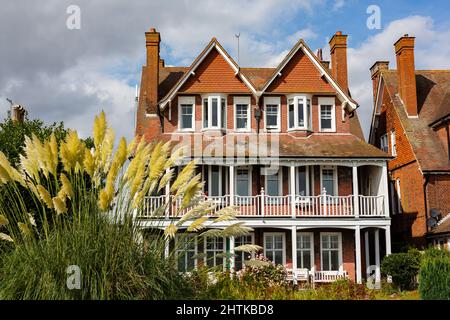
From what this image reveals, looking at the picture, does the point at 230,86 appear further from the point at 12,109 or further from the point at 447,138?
the point at 12,109

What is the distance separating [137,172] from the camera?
29.2 ft

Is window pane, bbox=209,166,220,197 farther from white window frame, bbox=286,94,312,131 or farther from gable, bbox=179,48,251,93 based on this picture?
white window frame, bbox=286,94,312,131

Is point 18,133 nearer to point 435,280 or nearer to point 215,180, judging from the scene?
point 215,180

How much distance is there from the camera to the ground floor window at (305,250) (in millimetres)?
26781

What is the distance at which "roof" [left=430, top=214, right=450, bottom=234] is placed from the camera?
24516 mm

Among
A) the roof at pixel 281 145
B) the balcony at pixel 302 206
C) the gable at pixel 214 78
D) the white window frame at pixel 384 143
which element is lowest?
the balcony at pixel 302 206

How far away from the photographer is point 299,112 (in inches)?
1134

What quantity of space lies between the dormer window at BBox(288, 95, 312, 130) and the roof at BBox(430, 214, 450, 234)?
292 inches

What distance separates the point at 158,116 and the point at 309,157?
25.6 feet

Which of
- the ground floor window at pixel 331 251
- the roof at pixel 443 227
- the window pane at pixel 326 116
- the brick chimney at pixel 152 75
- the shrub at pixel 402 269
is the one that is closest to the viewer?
the shrub at pixel 402 269

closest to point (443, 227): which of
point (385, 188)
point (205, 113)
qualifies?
point (385, 188)

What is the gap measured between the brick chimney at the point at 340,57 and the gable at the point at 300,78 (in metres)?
1.40

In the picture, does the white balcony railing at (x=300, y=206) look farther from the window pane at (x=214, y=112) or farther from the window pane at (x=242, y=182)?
the window pane at (x=214, y=112)

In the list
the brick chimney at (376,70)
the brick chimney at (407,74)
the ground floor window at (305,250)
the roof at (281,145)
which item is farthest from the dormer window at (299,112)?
the brick chimney at (376,70)
